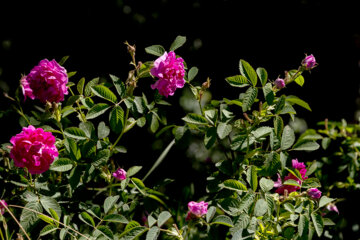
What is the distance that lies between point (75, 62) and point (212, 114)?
4.04 ft

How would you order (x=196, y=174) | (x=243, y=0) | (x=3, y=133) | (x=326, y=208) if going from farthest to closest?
1. (x=243, y=0)
2. (x=196, y=174)
3. (x=3, y=133)
4. (x=326, y=208)

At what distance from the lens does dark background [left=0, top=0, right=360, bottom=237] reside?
228 centimetres

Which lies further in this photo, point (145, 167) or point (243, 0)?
point (243, 0)

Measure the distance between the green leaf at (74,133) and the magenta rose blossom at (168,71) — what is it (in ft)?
0.88

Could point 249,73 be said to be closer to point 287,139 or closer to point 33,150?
point 287,139

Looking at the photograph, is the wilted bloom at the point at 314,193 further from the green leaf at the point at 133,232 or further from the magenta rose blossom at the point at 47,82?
the magenta rose blossom at the point at 47,82

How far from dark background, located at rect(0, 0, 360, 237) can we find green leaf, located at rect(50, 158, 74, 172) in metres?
0.99

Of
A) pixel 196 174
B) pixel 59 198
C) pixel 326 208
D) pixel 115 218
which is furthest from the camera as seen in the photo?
pixel 196 174

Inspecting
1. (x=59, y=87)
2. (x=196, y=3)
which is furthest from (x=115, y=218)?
(x=196, y=3)

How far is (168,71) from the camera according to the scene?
3.94 feet

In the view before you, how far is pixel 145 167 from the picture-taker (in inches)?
84.8

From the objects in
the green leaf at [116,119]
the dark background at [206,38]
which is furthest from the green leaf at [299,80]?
the dark background at [206,38]

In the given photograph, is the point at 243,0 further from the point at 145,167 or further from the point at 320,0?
the point at 145,167

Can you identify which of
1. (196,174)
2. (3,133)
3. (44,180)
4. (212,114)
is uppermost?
(212,114)
